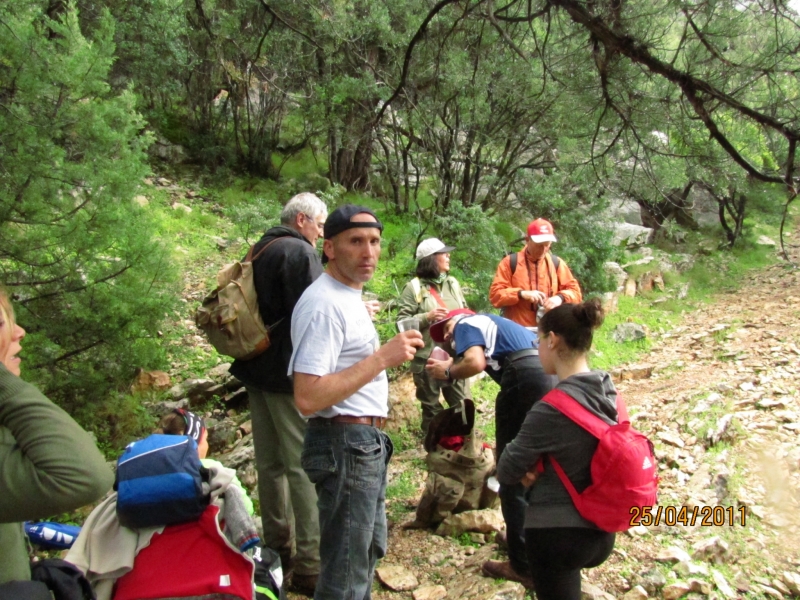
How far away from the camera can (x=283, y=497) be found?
306 centimetres

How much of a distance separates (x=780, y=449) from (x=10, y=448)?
5.26m

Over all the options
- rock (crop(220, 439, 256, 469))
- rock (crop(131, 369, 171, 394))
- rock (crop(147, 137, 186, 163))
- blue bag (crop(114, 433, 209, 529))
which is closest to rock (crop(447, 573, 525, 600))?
blue bag (crop(114, 433, 209, 529))

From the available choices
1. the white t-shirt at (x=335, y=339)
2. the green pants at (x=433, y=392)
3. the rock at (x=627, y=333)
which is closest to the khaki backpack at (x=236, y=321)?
the white t-shirt at (x=335, y=339)

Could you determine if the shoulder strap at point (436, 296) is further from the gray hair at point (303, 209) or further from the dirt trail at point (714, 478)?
the gray hair at point (303, 209)

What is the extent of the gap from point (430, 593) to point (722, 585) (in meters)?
1.52

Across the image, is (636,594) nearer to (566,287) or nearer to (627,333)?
(566,287)

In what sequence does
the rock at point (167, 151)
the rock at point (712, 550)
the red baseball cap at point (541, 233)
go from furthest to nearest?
1. the rock at point (167, 151)
2. the red baseball cap at point (541, 233)
3. the rock at point (712, 550)

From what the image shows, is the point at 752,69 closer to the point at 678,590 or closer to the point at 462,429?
the point at 462,429

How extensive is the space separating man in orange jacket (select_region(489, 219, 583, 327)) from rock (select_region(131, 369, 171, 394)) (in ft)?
10.8

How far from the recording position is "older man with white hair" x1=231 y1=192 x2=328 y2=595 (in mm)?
2842

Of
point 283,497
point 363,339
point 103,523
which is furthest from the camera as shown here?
point 283,497

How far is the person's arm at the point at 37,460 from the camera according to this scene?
1.29 m

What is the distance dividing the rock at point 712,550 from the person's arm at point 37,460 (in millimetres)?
3249

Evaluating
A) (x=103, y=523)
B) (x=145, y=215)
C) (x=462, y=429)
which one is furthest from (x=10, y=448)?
(x=145, y=215)
